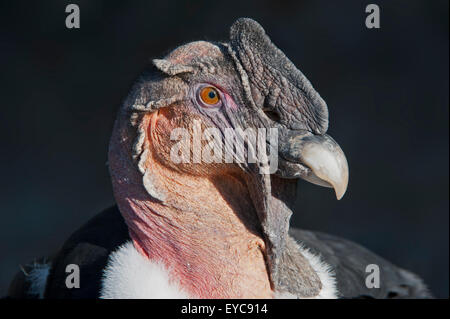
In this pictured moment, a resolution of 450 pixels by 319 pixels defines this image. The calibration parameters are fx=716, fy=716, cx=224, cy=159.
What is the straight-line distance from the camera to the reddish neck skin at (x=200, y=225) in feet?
12.4

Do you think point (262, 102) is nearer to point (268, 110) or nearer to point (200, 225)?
point (268, 110)

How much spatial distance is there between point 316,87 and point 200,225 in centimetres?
523

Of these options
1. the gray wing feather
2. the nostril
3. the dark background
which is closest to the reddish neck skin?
the nostril

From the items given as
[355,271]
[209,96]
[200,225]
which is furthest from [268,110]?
[355,271]

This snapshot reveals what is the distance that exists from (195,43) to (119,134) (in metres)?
0.62

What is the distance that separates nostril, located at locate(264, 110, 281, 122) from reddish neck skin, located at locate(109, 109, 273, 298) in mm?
426

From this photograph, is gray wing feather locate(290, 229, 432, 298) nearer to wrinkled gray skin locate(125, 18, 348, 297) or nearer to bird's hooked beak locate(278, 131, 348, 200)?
wrinkled gray skin locate(125, 18, 348, 297)

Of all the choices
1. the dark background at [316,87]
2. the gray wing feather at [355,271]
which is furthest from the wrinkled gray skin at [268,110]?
the dark background at [316,87]

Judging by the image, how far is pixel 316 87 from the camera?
28.6 feet

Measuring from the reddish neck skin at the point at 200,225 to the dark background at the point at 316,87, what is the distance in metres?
4.39

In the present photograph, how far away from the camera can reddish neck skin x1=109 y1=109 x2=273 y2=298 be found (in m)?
3.79

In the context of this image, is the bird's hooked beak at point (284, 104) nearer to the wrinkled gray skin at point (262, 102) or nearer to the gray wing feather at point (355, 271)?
the wrinkled gray skin at point (262, 102)

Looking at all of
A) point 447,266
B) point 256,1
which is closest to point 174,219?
point 447,266

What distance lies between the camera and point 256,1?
29.2 ft
